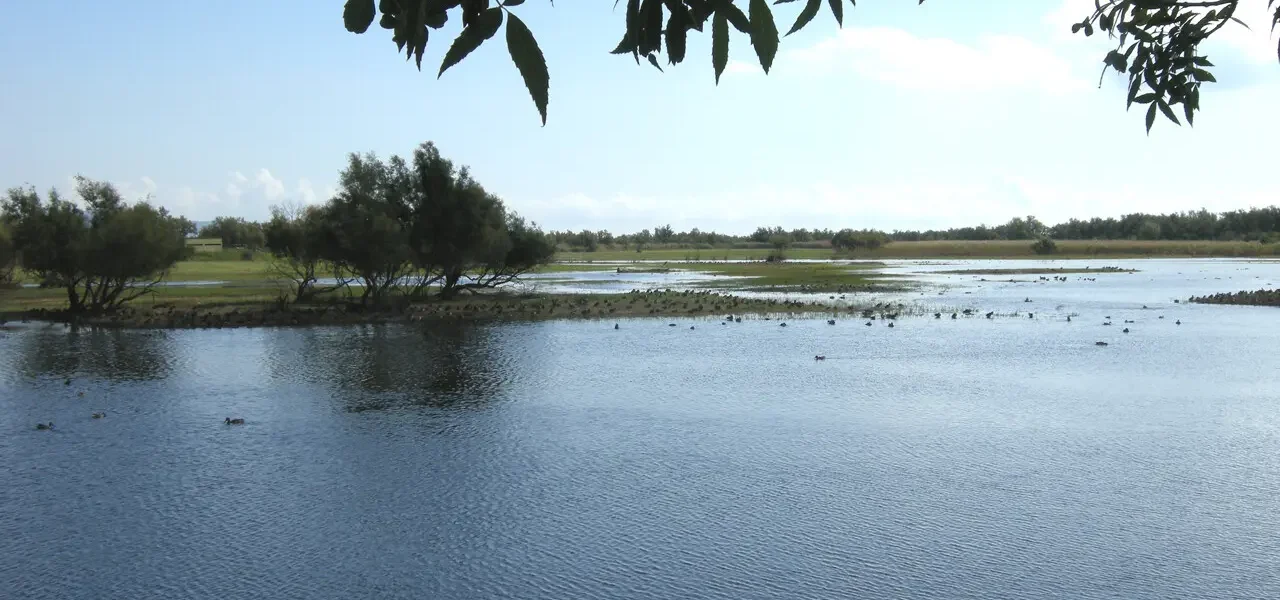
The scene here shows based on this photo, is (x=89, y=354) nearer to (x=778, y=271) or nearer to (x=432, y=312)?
(x=432, y=312)

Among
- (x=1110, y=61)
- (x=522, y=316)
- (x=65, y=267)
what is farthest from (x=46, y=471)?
(x=65, y=267)

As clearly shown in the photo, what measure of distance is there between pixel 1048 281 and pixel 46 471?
6482 centimetres

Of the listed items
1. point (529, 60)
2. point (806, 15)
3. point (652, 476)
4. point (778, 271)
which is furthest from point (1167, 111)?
point (778, 271)

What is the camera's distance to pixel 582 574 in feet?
32.7

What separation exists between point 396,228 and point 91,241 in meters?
13.4

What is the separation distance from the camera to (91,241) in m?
41.7

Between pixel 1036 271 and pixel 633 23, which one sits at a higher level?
pixel 633 23

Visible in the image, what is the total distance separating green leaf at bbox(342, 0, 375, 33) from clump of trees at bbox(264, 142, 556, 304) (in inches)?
1638

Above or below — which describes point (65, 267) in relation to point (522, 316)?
above

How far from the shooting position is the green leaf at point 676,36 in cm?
229

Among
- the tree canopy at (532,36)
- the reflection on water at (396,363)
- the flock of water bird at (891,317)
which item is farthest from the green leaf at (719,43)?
the flock of water bird at (891,317)

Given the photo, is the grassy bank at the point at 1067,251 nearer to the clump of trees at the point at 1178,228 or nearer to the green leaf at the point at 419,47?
the clump of trees at the point at 1178,228

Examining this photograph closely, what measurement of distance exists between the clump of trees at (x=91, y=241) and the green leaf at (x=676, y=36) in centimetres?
4605

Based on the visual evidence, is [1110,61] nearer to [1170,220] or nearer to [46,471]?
[46,471]
